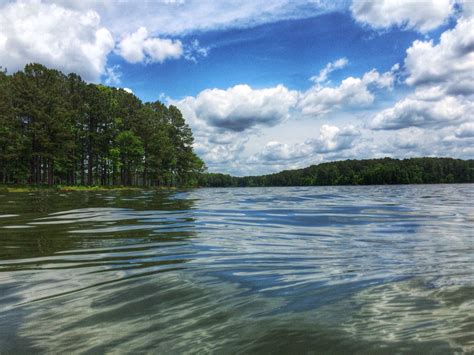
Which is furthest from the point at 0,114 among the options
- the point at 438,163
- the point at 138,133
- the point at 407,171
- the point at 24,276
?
the point at 438,163

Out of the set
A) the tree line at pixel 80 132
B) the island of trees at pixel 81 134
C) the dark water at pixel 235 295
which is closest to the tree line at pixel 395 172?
the island of trees at pixel 81 134

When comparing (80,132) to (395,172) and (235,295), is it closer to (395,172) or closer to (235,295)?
(235,295)

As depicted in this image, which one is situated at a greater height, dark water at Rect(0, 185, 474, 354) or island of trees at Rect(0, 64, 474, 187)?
island of trees at Rect(0, 64, 474, 187)

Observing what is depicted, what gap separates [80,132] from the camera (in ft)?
180

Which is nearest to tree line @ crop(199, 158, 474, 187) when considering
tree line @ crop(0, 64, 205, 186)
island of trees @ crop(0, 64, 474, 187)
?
island of trees @ crop(0, 64, 474, 187)

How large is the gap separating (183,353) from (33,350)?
1.09 metres

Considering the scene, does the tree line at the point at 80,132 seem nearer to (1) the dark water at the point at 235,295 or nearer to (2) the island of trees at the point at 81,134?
(2) the island of trees at the point at 81,134

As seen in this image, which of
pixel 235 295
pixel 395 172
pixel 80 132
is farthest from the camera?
pixel 395 172

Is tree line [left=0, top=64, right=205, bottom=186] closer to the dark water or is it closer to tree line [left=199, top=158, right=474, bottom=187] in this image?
the dark water

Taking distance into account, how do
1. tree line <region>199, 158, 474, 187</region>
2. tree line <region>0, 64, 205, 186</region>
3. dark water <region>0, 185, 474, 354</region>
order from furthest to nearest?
tree line <region>199, 158, 474, 187</region> < tree line <region>0, 64, 205, 186</region> < dark water <region>0, 185, 474, 354</region>

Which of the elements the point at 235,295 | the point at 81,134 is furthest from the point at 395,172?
the point at 235,295

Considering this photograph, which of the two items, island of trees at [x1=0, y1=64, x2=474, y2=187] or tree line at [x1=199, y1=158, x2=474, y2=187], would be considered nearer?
island of trees at [x1=0, y1=64, x2=474, y2=187]

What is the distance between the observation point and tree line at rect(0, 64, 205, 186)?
1721 inches

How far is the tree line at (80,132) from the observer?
143 feet
